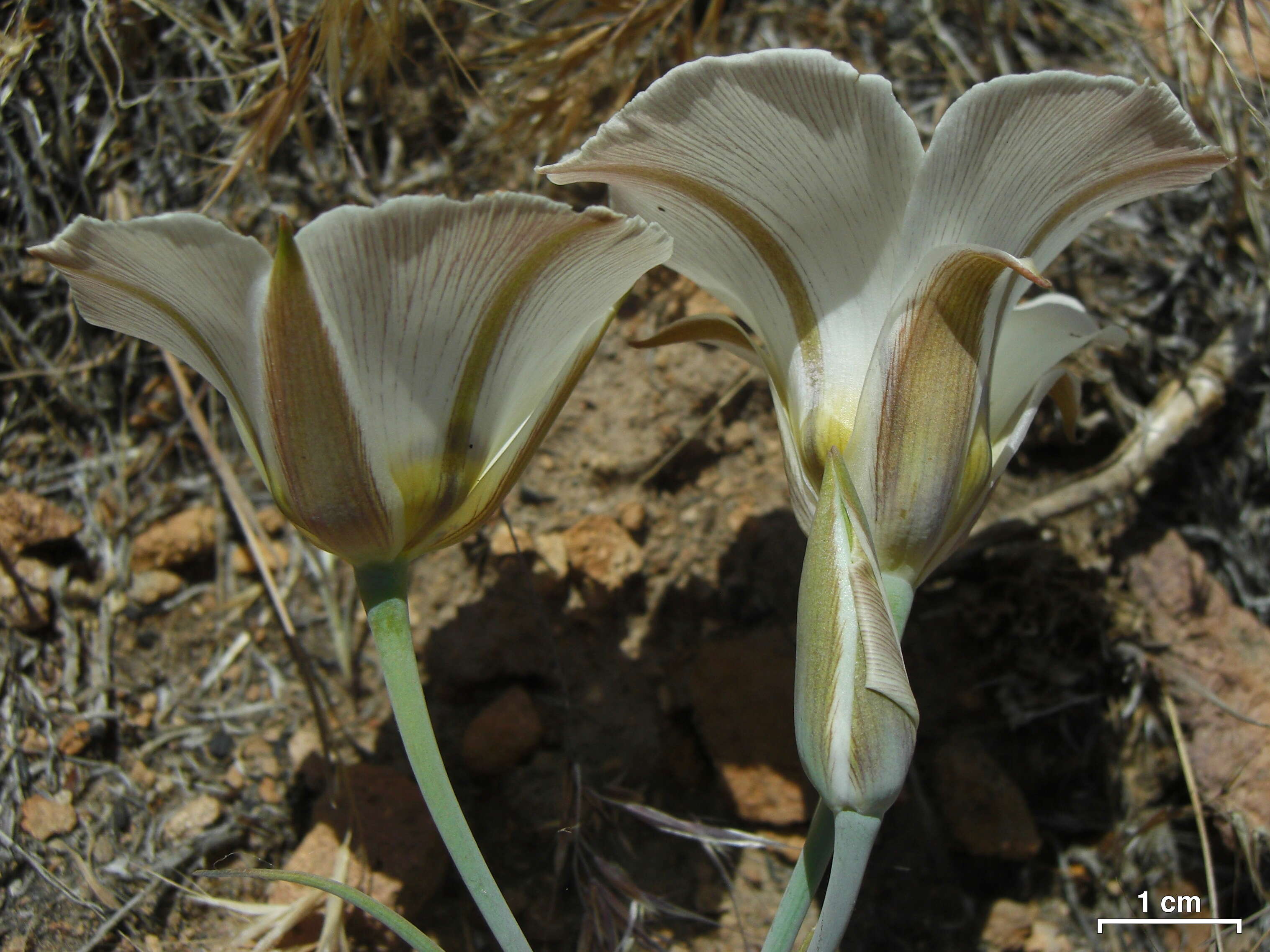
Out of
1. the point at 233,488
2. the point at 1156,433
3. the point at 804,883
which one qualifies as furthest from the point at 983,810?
the point at 233,488

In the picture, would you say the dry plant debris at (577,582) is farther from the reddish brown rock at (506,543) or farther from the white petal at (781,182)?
the white petal at (781,182)

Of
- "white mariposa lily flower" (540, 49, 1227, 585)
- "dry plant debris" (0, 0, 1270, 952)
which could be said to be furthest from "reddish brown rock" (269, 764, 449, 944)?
"white mariposa lily flower" (540, 49, 1227, 585)

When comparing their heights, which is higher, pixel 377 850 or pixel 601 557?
pixel 601 557

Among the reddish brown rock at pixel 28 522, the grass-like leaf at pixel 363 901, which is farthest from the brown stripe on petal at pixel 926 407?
the reddish brown rock at pixel 28 522

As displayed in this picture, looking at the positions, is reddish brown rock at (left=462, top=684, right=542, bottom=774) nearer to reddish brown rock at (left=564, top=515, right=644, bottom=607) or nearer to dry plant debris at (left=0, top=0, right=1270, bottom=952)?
dry plant debris at (left=0, top=0, right=1270, bottom=952)

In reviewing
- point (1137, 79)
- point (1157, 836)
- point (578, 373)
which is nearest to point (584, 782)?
point (578, 373)

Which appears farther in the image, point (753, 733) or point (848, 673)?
point (753, 733)

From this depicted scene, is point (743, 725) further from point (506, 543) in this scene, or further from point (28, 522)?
point (28, 522)
